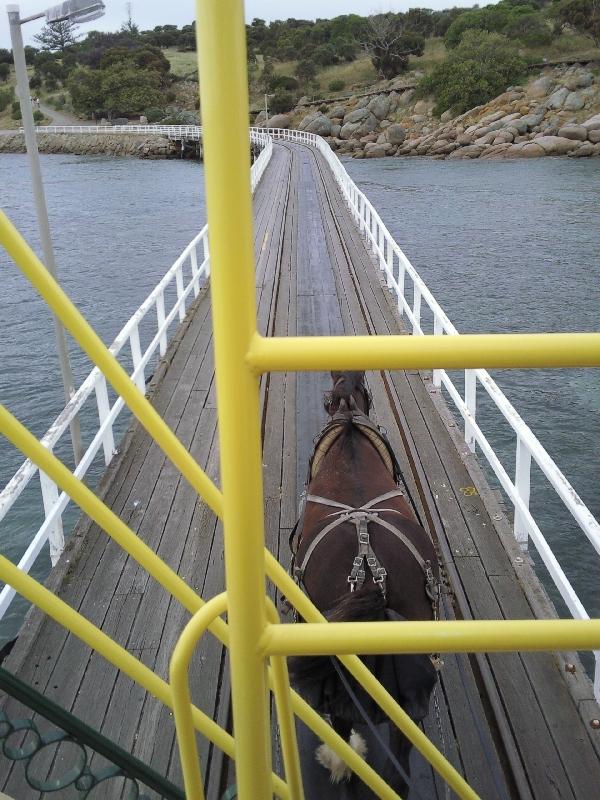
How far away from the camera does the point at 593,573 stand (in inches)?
338

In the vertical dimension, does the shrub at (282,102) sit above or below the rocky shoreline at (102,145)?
above

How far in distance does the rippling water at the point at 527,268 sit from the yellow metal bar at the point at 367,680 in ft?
21.7

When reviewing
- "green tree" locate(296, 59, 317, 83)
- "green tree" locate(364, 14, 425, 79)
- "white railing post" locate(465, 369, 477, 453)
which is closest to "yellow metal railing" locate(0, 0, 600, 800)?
"white railing post" locate(465, 369, 477, 453)

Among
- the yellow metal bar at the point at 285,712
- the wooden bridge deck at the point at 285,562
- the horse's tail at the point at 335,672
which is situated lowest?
the wooden bridge deck at the point at 285,562

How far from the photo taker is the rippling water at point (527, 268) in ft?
35.1

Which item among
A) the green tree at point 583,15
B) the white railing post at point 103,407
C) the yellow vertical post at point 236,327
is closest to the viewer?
the yellow vertical post at point 236,327

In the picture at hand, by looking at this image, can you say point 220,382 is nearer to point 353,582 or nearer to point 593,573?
point 353,582

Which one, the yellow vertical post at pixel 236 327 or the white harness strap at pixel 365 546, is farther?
the white harness strap at pixel 365 546

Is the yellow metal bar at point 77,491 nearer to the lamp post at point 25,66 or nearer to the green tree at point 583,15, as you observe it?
the lamp post at point 25,66

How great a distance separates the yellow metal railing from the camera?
1.14m

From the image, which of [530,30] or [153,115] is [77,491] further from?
[153,115]

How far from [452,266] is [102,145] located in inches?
2267

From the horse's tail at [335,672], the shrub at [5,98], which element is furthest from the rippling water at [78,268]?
the shrub at [5,98]

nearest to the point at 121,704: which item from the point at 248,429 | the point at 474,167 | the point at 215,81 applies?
the point at 248,429
